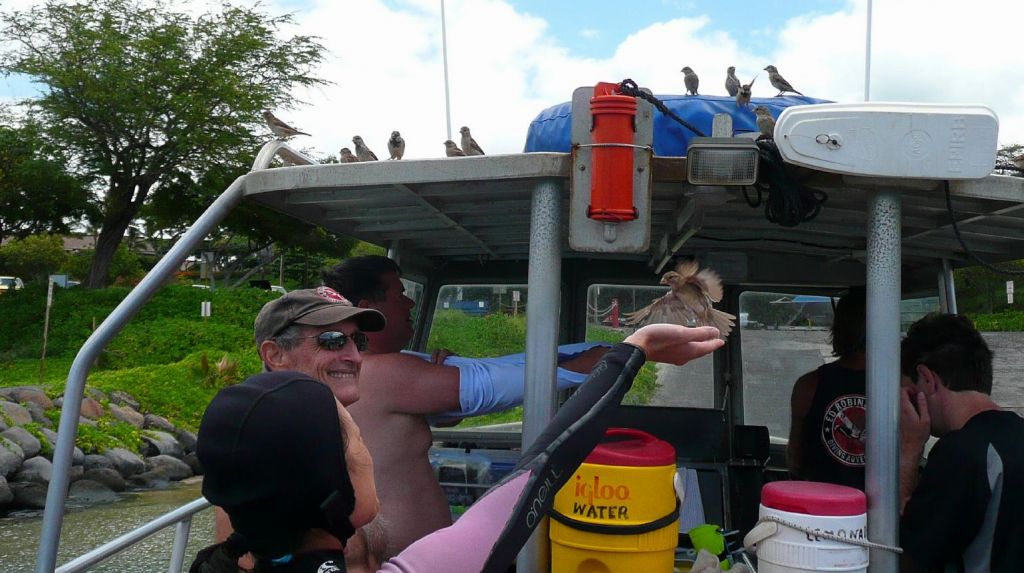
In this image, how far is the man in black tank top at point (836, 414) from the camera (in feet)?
12.8

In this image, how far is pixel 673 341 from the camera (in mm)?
1797

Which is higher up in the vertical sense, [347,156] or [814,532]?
[347,156]

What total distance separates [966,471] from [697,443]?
2062 mm

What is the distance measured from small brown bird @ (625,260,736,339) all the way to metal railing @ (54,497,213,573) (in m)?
1.81

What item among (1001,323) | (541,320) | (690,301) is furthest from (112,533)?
(1001,323)

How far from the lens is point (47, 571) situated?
8.94ft

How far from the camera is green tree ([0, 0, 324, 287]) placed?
29172 mm

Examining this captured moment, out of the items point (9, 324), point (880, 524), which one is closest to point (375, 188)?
point (880, 524)

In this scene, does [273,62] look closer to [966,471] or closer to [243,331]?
[243,331]

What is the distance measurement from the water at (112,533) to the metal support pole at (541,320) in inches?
326

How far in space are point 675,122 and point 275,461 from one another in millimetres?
2219

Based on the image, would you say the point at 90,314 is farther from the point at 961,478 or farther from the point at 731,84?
the point at 961,478

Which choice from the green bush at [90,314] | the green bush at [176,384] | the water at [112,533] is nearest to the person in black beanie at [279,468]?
the water at [112,533]

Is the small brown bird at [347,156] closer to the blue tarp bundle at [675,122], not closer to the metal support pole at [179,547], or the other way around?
the blue tarp bundle at [675,122]
